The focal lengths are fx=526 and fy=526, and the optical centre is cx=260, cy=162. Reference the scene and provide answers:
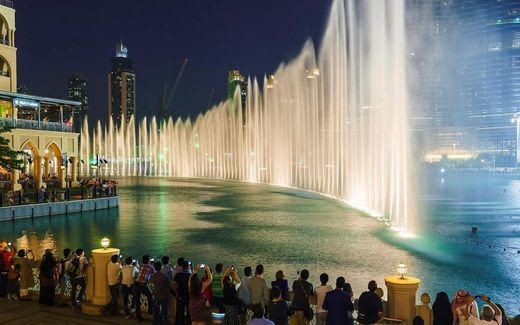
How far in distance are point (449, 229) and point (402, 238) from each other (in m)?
5.21

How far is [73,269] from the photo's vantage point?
11352 mm

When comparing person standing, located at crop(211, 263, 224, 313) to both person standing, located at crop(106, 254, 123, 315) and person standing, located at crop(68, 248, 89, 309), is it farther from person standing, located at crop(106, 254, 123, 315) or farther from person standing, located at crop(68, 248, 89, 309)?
Result: person standing, located at crop(68, 248, 89, 309)

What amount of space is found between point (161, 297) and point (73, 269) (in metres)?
2.86

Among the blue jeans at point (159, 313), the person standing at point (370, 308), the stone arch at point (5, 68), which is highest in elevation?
the stone arch at point (5, 68)

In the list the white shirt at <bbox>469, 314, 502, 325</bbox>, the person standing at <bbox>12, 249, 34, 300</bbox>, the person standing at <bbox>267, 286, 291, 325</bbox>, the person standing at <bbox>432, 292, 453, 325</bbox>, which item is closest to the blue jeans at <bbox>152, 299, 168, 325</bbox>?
the person standing at <bbox>267, 286, 291, 325</bbox>

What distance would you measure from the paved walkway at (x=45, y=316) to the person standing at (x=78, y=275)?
27 centimetres

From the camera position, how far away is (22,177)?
48.8 m

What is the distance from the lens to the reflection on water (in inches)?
707

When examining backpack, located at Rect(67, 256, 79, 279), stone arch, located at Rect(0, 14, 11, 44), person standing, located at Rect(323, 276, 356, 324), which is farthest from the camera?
stone arch, located at Rect(0, 14, 11, 44)

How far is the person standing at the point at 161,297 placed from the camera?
31.4 feet

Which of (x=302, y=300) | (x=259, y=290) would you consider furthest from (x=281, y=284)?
(x=302, y=300)

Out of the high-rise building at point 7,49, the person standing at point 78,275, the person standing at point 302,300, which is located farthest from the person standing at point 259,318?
the high-rise building at point 7,49

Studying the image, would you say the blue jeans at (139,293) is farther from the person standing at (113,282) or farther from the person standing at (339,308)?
the person standing at (339,308)

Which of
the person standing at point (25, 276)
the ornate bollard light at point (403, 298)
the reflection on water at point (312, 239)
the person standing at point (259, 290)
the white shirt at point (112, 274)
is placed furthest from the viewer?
the reflection on water at point (312, 239)
